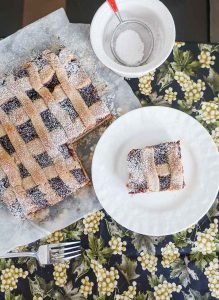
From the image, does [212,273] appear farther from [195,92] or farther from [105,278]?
[195,92]

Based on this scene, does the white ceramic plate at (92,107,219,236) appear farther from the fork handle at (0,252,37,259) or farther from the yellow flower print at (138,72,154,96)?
the fork handle at (0,252,37,259)

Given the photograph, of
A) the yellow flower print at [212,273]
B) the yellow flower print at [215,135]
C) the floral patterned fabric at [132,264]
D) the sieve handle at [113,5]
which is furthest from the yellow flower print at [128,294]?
the sieve handle at [113,5]

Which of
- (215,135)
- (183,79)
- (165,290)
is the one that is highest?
(183,79)

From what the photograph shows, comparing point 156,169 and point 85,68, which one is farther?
point 85,68

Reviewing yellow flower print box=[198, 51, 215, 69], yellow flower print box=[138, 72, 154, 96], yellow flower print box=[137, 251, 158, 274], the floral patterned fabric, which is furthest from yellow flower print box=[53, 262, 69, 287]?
yellow flower print box=[198, 51, 215, 69]

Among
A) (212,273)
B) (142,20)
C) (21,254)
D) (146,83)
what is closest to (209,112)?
(146,83)
